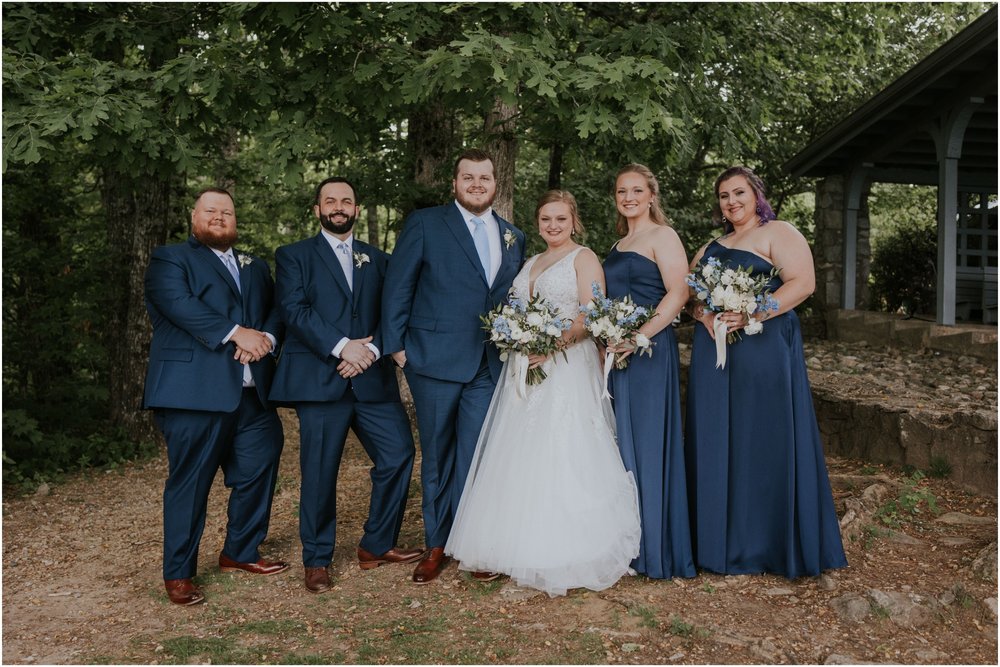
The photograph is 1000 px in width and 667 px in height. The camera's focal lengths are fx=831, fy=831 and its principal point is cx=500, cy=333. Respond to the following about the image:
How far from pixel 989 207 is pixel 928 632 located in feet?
35.7

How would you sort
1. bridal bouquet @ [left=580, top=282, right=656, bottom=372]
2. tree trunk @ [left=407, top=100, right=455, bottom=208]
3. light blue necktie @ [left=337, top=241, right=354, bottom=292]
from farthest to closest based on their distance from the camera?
tree trunk @ [left=407, top=100, right=455, bottom=208] → light blue necktie @ [left=337, top=241, right=354, bottom=292] → bridal bouquet @ [left=580, top=282, right=656, bottom=372]

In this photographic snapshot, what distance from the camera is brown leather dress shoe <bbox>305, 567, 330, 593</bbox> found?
4414mm

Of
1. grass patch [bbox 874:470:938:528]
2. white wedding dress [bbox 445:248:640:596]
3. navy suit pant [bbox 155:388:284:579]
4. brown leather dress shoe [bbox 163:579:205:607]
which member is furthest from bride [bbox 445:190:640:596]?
grass patch [bbox 874:470:938:528]

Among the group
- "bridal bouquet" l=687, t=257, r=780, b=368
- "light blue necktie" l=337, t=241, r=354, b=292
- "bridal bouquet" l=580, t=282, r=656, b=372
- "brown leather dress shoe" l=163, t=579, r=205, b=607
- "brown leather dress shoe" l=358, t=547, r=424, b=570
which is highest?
"light blue necktie" l=337, t=241, r=354, b=292

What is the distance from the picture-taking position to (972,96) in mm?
9359

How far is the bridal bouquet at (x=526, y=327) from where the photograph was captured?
4.09 metres

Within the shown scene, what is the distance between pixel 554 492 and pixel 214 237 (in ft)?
7.41

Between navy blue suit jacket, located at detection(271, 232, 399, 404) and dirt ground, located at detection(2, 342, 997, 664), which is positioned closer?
dirt ground, located at detection(2, 342, 997, 664)

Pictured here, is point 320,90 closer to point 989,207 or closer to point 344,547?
point 344,547

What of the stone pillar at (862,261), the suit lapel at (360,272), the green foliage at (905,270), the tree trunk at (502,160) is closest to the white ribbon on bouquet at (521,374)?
the suit lapel at (360,272)

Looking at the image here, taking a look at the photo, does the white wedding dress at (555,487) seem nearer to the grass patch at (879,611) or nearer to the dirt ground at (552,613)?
the dirt ground at (552,613)

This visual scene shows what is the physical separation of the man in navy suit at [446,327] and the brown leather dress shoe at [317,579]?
1.60 feet

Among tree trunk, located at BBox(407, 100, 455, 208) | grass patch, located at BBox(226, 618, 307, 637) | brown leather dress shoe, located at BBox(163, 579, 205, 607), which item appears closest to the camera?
grass patch, located at BBox(226, 618, 307, 637)

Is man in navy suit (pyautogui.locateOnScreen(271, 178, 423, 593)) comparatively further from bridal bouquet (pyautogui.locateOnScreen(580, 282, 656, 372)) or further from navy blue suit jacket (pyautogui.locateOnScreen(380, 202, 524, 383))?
bridal bouquet (pyautogui.locateOnScreen(580, 282, 656, 372))
